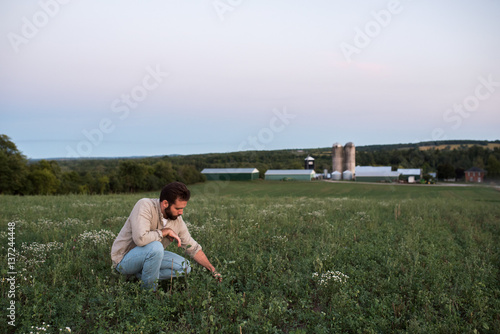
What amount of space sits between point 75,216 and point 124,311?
7894mm

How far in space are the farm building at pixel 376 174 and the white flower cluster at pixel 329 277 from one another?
80.8 metres

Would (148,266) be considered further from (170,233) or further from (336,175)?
(336,175)

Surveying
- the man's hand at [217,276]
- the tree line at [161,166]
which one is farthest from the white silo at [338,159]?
the man's hand at [217,276]

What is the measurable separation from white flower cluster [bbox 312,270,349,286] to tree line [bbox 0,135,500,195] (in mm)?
18898

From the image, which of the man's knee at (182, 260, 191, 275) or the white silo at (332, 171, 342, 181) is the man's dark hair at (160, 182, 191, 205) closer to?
the man's knee at (182, 260, 191, 275)

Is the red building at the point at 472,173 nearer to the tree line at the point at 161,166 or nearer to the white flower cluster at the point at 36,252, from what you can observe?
the tree line at the point at 161,166

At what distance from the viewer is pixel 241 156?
97562 millimetres

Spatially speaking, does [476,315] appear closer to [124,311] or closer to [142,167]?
[124,311]

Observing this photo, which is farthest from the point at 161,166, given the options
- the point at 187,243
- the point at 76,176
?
the point at 187,243

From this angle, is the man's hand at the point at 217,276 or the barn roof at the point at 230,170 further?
the barn roof at the point at 230,170

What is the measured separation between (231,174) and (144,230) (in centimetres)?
7361

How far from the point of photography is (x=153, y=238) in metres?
→ 4.70

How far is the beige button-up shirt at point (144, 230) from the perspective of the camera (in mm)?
4664

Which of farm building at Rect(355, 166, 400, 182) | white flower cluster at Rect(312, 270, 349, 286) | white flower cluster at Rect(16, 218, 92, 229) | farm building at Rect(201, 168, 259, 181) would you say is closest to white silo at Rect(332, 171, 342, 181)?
farm building at Rect(355, 166, 400, 182)
